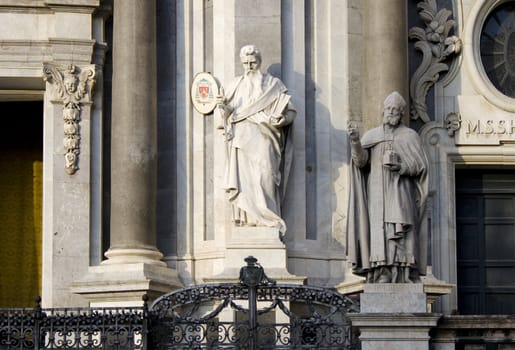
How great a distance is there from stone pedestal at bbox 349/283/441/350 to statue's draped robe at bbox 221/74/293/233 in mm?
4414

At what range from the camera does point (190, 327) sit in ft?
73.6

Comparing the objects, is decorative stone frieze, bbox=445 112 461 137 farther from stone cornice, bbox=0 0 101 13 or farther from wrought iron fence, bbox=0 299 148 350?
wrought iron fence, bbox=0 299 148 350

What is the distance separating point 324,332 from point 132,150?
17.4 ft

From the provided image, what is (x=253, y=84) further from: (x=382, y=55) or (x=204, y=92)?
(x=382, y=55)

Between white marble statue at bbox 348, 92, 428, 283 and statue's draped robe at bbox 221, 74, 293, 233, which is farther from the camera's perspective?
statue's draped robe at bbox 221, 74, 293, 233

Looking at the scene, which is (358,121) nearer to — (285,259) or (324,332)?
(285,259)

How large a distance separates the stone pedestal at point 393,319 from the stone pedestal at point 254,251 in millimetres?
3841

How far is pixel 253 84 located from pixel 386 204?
15.3ft

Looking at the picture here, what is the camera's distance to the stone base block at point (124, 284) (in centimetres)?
2503

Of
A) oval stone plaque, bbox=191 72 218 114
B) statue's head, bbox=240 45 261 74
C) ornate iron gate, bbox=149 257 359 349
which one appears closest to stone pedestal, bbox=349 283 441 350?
ornate iron gate, bbox=149 257 359 349

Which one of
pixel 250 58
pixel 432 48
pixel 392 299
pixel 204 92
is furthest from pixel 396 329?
pixel 432 48

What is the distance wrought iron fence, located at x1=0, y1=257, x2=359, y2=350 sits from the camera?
21.9 m

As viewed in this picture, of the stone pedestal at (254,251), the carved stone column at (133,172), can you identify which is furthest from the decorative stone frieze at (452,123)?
the carved stone column at (133,172)

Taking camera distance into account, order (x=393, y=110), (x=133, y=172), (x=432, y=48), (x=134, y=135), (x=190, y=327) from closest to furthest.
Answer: (x=393, y=110), (x=190, y=327), (x=133, y=172), (x=134, y=135), (x=432, y=48)
